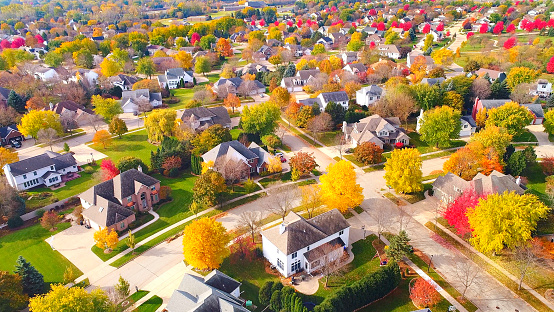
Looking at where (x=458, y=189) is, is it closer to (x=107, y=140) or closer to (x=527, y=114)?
(x=527, y=114)

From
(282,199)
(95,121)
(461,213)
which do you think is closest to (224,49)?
(95,121)

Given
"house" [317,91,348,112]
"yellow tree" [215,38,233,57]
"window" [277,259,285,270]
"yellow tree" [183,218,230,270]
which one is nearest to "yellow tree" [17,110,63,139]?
"yellow tree" [183,218,230,270]

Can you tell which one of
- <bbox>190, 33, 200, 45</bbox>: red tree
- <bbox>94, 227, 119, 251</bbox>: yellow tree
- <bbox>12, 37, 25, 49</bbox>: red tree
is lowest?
<bbox>94, 227, 119, 251</bbox>: yellow tree

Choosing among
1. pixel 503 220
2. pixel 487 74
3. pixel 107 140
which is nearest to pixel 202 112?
pixel 107 140

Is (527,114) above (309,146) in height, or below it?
above

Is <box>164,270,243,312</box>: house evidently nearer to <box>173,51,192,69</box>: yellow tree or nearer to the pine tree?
the pine tree

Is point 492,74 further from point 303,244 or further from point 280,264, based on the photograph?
point 280,264
